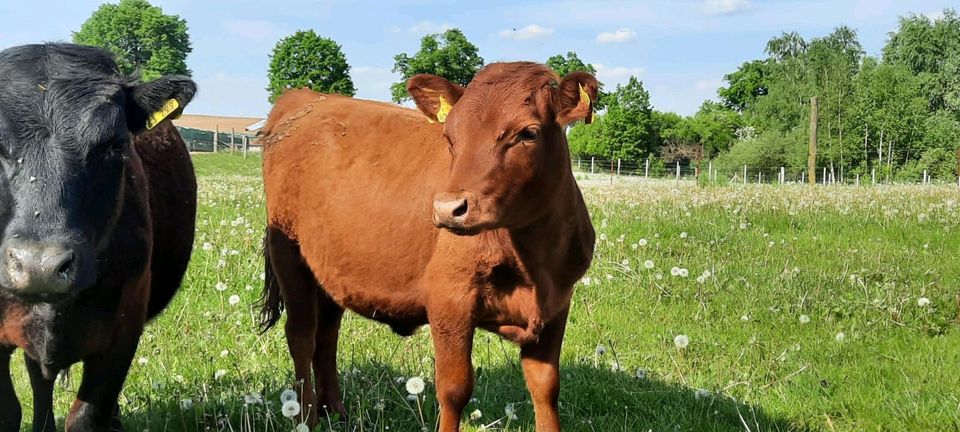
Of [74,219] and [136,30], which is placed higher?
[136,30]

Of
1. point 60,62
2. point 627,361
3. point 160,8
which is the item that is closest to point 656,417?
point 627,361

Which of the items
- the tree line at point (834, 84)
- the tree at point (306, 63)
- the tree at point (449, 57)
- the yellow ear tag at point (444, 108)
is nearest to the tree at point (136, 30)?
the tree line at point (834, 84)

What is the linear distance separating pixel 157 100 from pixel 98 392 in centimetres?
155

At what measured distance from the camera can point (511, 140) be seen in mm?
3881

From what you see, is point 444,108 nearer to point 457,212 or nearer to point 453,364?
point 457,212

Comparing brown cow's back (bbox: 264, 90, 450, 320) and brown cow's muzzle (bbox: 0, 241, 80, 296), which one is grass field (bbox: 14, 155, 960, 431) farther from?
brown cow's muzzle (bbox: 0, 241, 80, 296)

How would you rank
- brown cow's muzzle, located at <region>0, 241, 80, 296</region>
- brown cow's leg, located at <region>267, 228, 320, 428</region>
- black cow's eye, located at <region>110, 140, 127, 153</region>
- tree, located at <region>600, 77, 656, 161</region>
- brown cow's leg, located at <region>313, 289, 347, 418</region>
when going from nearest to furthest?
brown cow's muzzle, located at <region>0, 241, 80, 296</region> < black cow's eye, located at <region>110, 140, 127, 153</region> < brown cow's leg, located at <region>267, 228, 320, 428</region> < brown cow's leg, located at <region>313, 289, 347, 418</region> < tree, located at <region>600, 77, 656, 161</region>

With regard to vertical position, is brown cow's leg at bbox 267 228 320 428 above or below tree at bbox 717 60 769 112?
below

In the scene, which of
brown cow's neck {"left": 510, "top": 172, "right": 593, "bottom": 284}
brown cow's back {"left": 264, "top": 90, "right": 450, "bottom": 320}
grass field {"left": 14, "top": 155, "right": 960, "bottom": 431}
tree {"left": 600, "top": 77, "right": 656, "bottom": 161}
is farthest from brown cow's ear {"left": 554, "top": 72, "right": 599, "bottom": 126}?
tree {"left": 600, "top": 77, "right": 656, "bottom": 161}

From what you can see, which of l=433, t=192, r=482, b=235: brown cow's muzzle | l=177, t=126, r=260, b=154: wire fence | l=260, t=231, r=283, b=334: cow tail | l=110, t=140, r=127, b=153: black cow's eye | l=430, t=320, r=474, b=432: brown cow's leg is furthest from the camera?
l=177, t=126, r=260, b=154: wire fence

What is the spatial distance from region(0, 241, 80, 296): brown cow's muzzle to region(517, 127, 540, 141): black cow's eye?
2.12 meters

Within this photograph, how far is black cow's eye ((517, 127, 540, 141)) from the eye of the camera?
12.8 feet

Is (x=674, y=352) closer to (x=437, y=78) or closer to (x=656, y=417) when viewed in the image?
(x=656, y=417)

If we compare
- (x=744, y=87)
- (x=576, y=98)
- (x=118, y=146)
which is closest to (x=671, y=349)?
(x=576, y=98)
